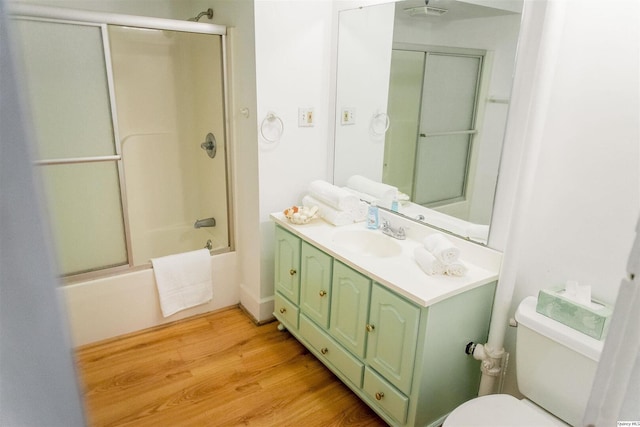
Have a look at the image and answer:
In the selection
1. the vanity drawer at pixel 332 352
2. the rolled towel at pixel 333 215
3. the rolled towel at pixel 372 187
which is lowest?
the vanity drawer at pixel 332 352

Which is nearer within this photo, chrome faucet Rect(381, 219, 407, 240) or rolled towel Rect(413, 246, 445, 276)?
rolled towel Rect(413, 246, 445, 276)

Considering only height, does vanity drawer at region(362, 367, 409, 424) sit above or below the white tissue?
below

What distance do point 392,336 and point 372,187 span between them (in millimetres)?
985

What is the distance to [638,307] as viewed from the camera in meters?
0.36

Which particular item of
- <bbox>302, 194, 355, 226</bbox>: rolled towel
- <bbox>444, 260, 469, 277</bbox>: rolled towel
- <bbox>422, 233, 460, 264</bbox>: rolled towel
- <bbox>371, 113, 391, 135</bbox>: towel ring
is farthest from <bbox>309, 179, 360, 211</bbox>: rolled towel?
<bbox>444, 260, 469, 277</bbox>: rolled towel

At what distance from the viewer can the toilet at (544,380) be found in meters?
1.34

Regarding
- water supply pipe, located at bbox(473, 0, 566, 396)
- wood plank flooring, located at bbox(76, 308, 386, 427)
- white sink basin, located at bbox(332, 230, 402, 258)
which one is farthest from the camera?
white sink basin, located at bbox(332, 230, 402, 258)

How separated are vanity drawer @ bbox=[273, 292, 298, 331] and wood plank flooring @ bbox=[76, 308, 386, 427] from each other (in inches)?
4.6

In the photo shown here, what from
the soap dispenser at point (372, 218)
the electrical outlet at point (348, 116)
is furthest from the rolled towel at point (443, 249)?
the electrical outlet at point (348, 116)

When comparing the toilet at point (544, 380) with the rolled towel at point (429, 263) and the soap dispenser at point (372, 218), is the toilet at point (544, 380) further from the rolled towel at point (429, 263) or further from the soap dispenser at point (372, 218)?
the soap dispenser at point (372, 218)

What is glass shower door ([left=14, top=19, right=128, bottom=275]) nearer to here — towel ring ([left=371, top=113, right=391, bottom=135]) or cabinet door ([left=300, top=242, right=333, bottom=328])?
cabinet door ([left=300, top=242, right=333, bottom=328])

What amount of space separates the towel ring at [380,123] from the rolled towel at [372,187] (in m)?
0.29

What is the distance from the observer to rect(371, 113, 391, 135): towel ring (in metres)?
2.28

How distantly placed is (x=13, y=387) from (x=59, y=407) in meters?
0.05
